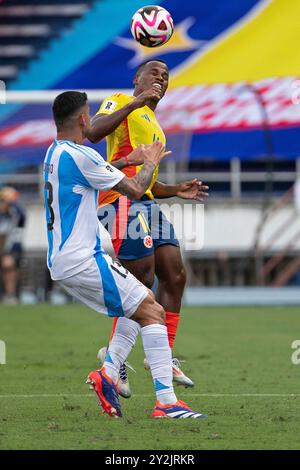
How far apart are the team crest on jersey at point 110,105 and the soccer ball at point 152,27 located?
41.0 inches

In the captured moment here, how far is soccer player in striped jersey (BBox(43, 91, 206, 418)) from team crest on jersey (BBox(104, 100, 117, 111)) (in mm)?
1255

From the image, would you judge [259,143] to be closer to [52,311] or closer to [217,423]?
[52,311]

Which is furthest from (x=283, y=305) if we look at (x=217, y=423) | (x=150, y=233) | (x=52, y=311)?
(x=217, y=423)

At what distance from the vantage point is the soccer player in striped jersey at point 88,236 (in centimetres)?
705

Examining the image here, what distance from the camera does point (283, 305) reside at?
64.7 feet

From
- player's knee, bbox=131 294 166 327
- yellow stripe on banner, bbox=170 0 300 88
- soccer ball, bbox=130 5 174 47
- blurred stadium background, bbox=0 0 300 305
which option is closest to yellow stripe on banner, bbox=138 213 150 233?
player's knee, bbox=131 294 166 327

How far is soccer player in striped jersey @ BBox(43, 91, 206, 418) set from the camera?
7055mm

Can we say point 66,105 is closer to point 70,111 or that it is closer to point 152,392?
point 70,111

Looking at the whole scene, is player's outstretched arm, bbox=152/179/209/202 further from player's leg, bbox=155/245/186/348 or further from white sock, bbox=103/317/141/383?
white sock, bbox=103/317/141/383

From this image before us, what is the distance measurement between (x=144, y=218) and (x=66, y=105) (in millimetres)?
1788

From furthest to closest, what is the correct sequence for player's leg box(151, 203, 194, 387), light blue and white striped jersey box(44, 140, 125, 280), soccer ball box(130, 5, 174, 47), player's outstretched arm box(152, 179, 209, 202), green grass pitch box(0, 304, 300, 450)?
soccer ball box(130, 5, 174, 47), player's leg box(151, 203, 194, 387), player's outstretched arm box(152, 179, 209, 202), light blue and white striped jersey box(44, 140, 125, 280), green grass pitch box(0, 304, 300, 450)

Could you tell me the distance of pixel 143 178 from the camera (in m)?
7.17

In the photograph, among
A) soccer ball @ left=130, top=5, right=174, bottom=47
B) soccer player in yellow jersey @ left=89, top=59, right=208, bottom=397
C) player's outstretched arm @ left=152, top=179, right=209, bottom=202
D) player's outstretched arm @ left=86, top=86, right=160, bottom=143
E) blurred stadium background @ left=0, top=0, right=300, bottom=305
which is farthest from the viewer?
blurred stadium background @ left=0, top=0, right=300, bottom=305

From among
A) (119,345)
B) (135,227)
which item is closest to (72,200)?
(119,345)
